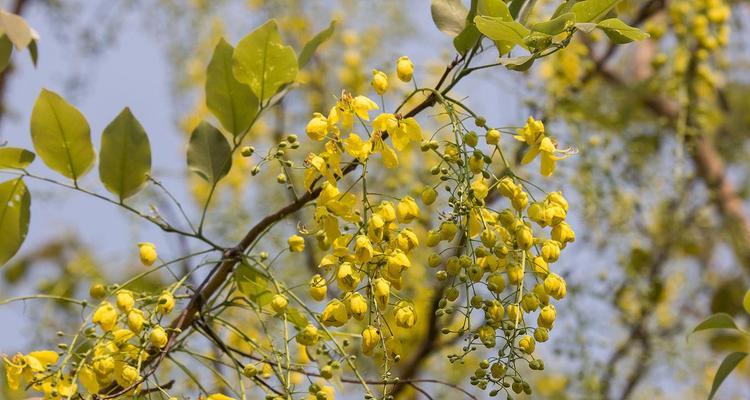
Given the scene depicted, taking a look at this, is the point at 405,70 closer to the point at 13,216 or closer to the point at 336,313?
the point at 336,313

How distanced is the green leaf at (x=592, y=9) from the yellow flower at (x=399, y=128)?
148 mm

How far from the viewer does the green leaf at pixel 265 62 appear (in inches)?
31.3

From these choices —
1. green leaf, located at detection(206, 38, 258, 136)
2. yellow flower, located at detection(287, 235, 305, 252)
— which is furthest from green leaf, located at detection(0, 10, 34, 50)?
yellow flower, located at detection(287, 235, 305, 252)

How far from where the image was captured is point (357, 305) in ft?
2.20

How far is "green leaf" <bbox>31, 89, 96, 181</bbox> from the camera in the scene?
0.79 metres

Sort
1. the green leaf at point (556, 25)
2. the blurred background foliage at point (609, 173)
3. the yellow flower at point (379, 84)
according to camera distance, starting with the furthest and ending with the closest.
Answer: the blurred background foliage at point (609, 173) < the yellow flower at point (379, 84) < the green leaf at point (556, 25)

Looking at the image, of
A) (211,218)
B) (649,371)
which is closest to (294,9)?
(211,218)

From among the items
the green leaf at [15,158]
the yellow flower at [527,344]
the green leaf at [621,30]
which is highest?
the green leaf at [621,30]

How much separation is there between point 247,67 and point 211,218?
1.22 m

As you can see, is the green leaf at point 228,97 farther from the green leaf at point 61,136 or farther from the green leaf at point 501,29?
the green leaf at point 501,29

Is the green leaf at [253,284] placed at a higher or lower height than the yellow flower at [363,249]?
higher

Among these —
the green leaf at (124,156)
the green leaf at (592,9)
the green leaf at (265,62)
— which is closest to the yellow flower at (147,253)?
the green leaf at (124,156)

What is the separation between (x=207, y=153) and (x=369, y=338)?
0.26m

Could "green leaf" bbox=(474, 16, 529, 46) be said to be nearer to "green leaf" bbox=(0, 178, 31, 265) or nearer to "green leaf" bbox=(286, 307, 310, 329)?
"green leaf" bbox=(286, 307, 310, 329)
